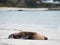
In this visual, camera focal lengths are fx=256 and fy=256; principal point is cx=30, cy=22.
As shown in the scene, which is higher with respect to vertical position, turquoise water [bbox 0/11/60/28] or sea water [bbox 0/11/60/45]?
sea water [bbox 0/11/60/45]

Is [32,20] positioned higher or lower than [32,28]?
lower

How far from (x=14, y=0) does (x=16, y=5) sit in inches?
81.4

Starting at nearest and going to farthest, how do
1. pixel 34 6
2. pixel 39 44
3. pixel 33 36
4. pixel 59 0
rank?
pixel 39 44, pixel 33 36, pixel 34 6, pixel 59 0

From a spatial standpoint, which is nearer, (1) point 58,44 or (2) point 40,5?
(1) point 58,44

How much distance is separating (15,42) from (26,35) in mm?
516

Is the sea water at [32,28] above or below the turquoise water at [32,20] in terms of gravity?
above

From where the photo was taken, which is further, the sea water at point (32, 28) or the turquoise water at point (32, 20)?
the turquoise water at point (32, 20)

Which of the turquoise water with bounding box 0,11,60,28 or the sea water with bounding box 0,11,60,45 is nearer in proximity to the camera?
the sea water with bounding box 0,11,60,45

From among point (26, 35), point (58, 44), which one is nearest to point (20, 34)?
point (26, 35)

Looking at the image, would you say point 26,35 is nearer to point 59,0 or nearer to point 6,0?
point 6,0

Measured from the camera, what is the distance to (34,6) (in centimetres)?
3538

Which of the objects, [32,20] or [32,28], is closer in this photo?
[32,28]

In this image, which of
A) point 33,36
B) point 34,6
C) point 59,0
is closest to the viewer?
point 33,36

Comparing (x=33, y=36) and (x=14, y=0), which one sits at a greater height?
(x=33, y=36)
